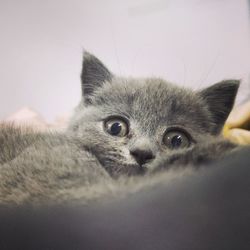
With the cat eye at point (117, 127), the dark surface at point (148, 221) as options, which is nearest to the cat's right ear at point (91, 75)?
the cat eye at point (117, 127)

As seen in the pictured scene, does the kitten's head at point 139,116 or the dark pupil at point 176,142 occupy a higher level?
the kitten's head at point 139,116

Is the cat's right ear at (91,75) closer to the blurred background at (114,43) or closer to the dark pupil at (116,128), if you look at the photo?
the blurred background at (114,43)

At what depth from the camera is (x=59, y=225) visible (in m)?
0.46

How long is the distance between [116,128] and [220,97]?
20 centimetres

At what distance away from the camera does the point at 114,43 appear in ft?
2.51

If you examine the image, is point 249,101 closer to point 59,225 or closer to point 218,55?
point 218,55

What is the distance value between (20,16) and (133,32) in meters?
0.26

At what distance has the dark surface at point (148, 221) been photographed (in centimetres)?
46

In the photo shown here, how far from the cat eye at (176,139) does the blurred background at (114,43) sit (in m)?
0.14

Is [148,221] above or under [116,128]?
under

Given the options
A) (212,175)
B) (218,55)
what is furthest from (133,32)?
(212,175)

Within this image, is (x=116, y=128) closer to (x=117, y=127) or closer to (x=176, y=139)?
(x=117, y=127)

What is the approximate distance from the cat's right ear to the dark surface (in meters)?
0.33

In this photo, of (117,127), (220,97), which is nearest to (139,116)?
(117,127)
